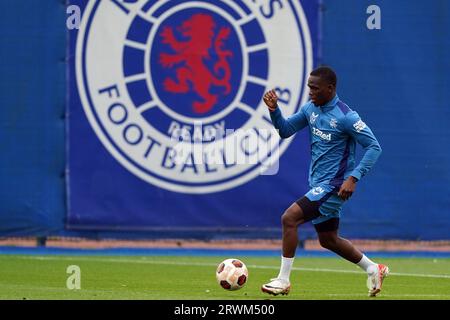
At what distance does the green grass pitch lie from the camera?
1073cm

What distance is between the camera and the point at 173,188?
1688cm

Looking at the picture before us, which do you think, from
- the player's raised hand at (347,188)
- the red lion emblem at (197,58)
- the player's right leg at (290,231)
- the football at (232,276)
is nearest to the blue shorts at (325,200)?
the player's right leg at (290,231)

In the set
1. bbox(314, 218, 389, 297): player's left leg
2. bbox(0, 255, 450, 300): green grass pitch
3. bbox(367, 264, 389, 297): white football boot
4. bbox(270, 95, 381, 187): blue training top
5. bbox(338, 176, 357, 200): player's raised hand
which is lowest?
bbox(0, 255, 450, 300): green grass pitch

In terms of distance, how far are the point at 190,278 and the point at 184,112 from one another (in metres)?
4.22

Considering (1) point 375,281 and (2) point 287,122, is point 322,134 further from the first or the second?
(1) point 375,281

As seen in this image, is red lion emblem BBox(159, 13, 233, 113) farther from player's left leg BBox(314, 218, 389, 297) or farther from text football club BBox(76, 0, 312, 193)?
player's left leg BBox(314, 218, 389, 297)

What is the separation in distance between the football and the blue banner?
5.90m

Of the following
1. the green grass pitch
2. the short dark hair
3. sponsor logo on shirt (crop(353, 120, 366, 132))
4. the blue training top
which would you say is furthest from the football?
the short dark hair

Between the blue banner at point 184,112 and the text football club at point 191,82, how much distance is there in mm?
14

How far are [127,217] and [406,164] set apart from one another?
4.02 m

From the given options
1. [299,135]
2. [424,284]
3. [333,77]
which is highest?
[333,77]

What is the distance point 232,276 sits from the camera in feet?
35.8
